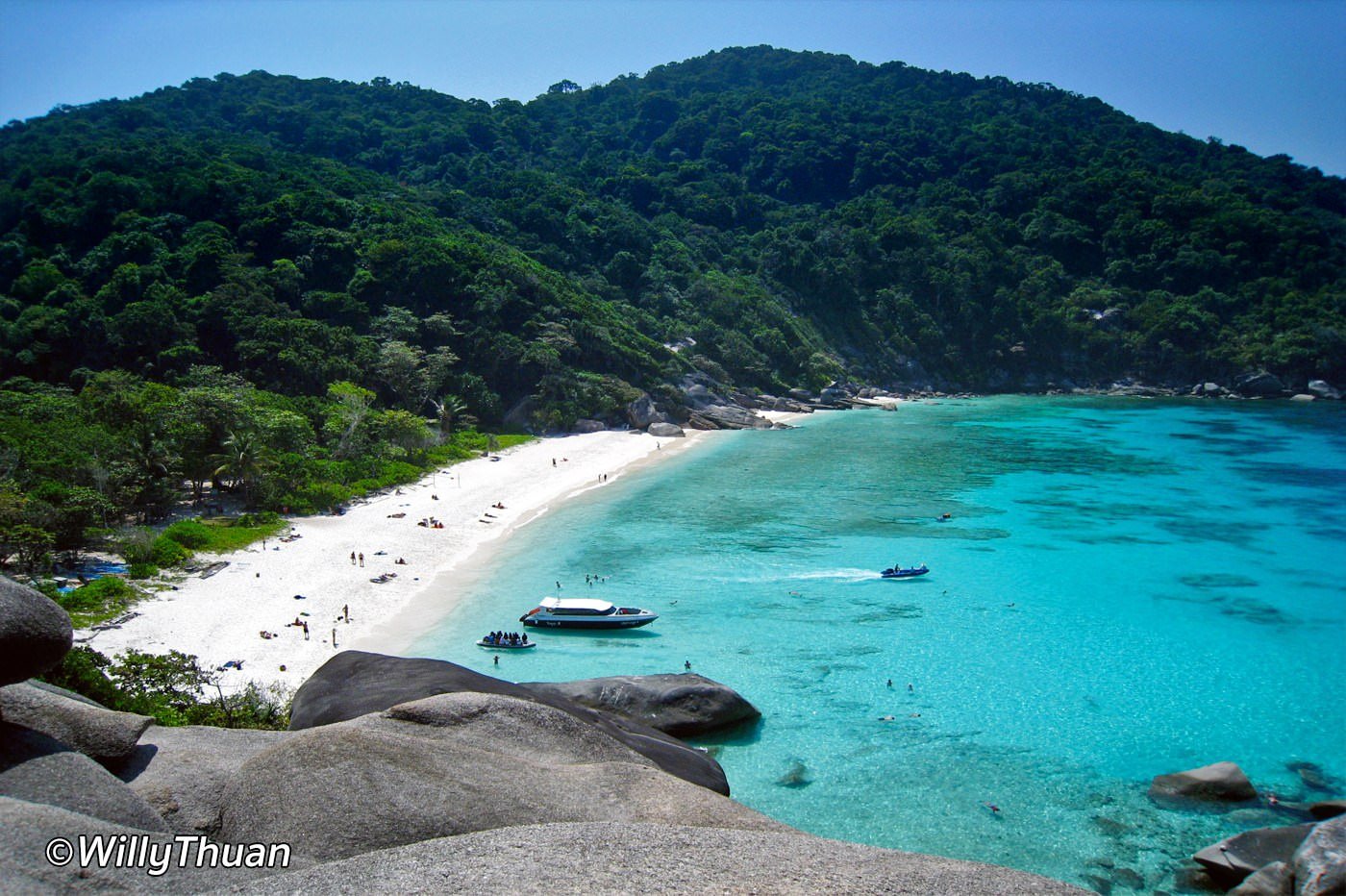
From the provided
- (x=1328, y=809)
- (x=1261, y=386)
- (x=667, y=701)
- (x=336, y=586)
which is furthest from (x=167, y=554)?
(x=1261, y=386)

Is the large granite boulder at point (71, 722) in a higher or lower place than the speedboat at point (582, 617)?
higher

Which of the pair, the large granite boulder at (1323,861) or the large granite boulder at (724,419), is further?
the large granite boulder at (724,419)

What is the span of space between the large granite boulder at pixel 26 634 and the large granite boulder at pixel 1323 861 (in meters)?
19.0

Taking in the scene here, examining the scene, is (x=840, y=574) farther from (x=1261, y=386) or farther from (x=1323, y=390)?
(x=1323, y=390)

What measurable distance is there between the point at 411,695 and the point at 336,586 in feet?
60.8

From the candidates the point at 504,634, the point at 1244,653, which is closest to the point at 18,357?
the point at 504,634

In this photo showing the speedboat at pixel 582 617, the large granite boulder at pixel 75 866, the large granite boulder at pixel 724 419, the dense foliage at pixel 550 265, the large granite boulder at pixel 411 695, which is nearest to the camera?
the large granite boulder at pixel 75 866

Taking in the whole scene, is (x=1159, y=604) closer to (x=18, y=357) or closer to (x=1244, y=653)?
(x=1244, y=653)

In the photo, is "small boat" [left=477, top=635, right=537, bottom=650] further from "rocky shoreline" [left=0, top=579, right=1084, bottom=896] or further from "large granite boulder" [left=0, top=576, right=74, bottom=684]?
"large granite boulder" [left=0, top=576, right=74, bottom=684]

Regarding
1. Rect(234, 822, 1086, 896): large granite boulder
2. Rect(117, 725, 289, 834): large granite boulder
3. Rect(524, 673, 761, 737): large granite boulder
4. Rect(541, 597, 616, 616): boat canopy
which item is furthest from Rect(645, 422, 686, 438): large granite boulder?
Rect(234, 822, 1086, 896): large granite boulder

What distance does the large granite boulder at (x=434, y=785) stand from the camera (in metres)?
9.12

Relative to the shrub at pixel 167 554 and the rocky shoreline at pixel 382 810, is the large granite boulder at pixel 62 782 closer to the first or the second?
the rocky shoreline at pixel 382 810

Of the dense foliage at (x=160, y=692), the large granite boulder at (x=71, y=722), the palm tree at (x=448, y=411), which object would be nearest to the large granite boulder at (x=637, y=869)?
the large granite boulder at (x=71, y=722)

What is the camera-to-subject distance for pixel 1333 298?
104500mm
